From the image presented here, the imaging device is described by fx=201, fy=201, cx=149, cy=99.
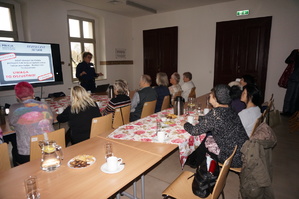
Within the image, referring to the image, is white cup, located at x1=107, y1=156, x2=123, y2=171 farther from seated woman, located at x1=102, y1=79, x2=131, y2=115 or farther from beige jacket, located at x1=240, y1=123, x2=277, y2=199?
seated woman, located at x1=102, y1=79, x2=131, y2=115

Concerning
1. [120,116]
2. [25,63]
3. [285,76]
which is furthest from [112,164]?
[285,76]

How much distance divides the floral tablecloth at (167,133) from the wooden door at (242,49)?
4.46 m

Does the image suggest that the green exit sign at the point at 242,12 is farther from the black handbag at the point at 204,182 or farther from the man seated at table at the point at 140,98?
the black handbag at the point at 204,182

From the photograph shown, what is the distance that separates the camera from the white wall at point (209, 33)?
540 cm

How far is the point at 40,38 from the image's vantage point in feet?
17.7

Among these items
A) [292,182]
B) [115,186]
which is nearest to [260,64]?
[292,182]

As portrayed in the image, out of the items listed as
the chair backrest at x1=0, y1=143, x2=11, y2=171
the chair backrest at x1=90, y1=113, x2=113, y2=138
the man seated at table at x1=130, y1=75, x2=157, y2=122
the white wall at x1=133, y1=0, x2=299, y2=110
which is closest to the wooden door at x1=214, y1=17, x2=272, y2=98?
the white wall at x1=133, y1=0, x2=299, y2=110

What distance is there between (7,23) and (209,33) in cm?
573

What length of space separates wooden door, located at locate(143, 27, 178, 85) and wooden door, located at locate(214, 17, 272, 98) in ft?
5.10

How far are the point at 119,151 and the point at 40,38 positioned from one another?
501cm

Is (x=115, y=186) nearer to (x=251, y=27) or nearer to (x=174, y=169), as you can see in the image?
(x=174, y=169)

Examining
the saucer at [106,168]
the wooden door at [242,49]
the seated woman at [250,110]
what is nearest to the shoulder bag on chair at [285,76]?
the wooden door at [242,49]

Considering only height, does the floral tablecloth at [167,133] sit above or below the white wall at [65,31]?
below

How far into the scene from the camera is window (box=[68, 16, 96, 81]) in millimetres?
6508
